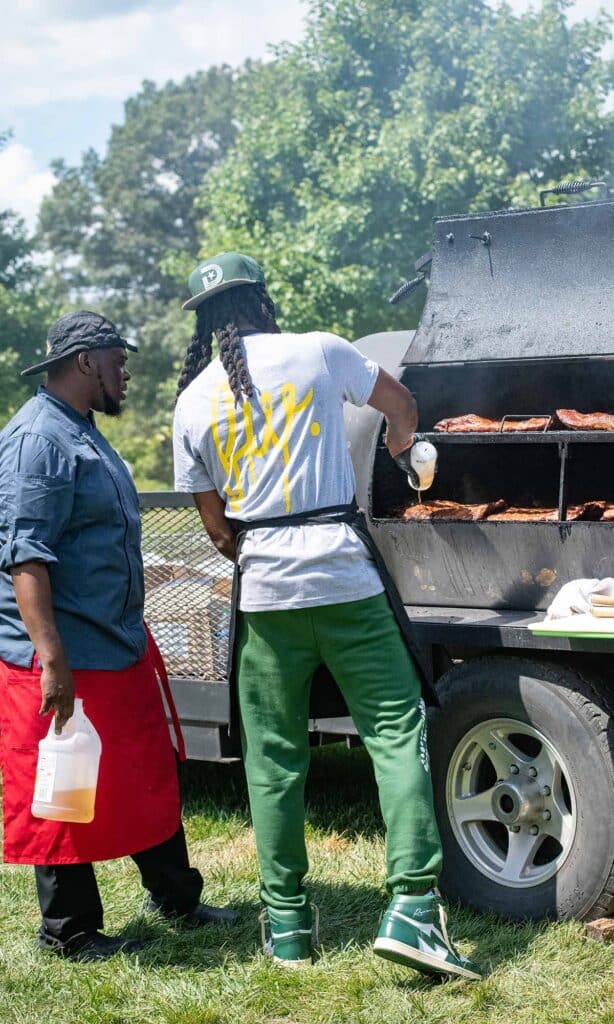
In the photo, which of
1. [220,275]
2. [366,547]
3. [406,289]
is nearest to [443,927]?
[366,547]

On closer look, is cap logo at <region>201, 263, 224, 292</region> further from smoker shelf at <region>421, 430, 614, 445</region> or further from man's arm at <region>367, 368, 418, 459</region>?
smoker shelf at <region>421, 430, 614, 445</region>

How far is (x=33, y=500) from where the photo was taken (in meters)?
3.48

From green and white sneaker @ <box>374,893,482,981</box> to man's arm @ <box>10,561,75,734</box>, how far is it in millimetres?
1094

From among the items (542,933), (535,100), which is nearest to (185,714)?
(542,933)

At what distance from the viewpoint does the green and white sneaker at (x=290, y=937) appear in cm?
356

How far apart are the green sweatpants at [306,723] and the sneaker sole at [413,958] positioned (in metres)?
0.16

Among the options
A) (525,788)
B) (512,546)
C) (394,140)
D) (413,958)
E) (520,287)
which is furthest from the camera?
(394,140)

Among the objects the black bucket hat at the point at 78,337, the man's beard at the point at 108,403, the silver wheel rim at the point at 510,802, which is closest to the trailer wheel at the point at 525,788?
the silver wheel rim at the point at 510,802

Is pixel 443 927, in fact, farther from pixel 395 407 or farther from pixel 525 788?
pixel 395 407

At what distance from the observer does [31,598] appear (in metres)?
3.45

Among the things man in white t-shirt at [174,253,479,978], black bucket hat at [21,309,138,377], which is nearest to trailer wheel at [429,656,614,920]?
man in white t-shirt at [174,253,479,978]

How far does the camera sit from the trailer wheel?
366 cm

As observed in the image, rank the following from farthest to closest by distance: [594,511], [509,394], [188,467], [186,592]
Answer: [509,394], [186,592], [594,511], [188,467]

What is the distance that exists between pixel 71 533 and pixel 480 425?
175cm
